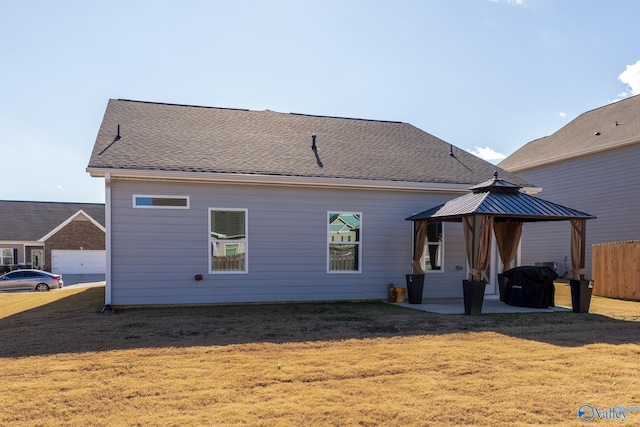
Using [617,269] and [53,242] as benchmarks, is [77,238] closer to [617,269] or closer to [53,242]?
[53,242]

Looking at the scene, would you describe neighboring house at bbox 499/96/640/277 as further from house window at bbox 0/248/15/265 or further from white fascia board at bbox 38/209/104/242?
house window at bbox 0/248/15/265

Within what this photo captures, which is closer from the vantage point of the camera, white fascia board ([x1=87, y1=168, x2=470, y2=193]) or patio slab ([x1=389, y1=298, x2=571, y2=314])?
white fascia board ([x1=87, y1=168, x2=470, y2=193])

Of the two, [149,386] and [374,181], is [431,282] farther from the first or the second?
[149,386]

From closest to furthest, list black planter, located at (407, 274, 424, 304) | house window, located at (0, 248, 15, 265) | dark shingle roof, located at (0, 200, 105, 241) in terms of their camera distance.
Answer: black planter, located at (407, 274, 424, 304) → house window, located at (0, 248, 15, 265) → dark shingle roof, located at (0, 200, 105, 241)

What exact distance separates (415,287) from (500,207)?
297 cm

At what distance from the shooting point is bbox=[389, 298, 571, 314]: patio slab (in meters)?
10.7

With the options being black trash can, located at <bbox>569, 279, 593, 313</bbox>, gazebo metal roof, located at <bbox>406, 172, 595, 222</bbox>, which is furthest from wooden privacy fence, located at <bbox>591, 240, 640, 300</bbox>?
gazebo metal roof, located at <bbox>406, 172, 595, 222</bbox>

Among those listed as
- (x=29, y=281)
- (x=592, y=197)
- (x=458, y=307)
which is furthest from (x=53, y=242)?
(x=592, y=197)

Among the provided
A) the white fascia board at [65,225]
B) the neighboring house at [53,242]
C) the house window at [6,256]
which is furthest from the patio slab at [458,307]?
the house window at [6,256]

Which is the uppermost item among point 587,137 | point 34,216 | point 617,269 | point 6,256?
point 587,137

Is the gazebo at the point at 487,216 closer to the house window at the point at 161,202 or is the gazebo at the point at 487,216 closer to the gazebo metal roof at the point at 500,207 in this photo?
the gazebo metal roof at the point at 500,207

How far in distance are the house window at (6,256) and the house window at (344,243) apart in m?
34.0

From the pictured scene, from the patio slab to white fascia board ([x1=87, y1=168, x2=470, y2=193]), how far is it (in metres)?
2.90

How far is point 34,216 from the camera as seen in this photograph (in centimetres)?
3841
